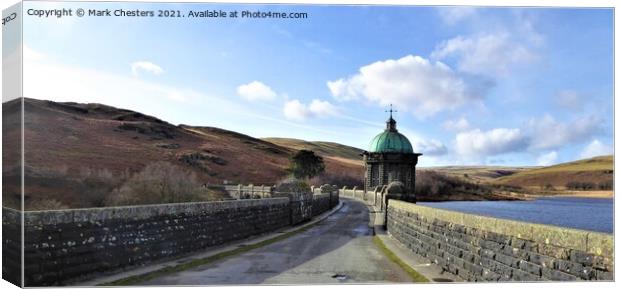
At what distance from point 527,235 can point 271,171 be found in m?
77.2

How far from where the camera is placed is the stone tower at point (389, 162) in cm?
5947

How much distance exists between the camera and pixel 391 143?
61.4 meters

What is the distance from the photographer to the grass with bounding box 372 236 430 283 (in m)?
10.8

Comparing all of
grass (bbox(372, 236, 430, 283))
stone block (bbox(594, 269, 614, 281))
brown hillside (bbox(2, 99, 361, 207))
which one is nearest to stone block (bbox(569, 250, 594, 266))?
stone block (bbox(594, 269, 614, 281))

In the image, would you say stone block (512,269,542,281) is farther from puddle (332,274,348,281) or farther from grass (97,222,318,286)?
grass (97,222,318,286)

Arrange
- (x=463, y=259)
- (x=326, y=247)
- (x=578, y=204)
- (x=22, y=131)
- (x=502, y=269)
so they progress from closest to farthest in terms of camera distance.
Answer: (x=502, y=269)
(x=22, y=131)
(x=463, y=259)
(x=326, y=247)
(x=578, y=204)

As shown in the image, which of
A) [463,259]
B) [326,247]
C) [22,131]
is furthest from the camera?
[326,247]

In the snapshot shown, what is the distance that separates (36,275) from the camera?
8914 mm

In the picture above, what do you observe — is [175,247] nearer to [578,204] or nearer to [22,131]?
[22,131]

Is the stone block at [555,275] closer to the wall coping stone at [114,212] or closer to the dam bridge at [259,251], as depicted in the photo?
the dam bridge at [259,251]

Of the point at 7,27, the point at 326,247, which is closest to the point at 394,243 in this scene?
the point at 326,247

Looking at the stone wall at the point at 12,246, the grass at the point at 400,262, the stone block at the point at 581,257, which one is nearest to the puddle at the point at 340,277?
the grass at the point at 400,262

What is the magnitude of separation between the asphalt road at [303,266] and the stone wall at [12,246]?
219 centimetres

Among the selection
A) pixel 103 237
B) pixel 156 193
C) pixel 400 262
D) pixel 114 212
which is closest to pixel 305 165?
pixel 156 193
